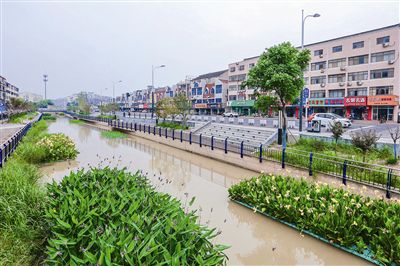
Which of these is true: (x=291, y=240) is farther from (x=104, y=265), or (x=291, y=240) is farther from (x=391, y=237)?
(x=104, y=265)

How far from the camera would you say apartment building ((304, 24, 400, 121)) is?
38.9 meters

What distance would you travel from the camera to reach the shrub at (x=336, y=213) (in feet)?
18.5

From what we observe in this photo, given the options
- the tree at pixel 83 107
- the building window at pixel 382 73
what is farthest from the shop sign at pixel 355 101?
the tree at pixel 83 107

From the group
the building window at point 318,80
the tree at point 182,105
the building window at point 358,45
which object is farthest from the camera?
the building window at point 318,80

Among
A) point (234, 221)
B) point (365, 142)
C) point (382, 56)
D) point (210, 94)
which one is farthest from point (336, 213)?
point (210, 94)

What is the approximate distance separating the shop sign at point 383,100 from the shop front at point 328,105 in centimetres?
448

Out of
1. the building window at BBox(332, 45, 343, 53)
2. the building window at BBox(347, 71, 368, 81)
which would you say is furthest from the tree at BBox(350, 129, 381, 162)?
the building window at BBox(332, 45, 343, 53)

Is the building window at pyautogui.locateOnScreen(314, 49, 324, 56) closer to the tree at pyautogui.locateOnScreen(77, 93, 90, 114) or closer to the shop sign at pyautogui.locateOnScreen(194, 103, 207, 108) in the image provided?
the shop sign at pyautogui.locateOnScreen(194, 103, 207, 108)

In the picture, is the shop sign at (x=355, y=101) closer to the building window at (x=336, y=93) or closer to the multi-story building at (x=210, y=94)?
the building window at (x=336, y=93)

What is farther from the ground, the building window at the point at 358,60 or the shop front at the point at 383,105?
the building window at the point at 358,60

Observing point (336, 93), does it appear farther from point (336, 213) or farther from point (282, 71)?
point (336, 213)

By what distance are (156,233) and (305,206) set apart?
15.1ft

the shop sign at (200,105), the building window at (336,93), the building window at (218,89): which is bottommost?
the shop sign at (200,105)

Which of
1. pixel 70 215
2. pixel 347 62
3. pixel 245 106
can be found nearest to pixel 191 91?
pixel 245 106
